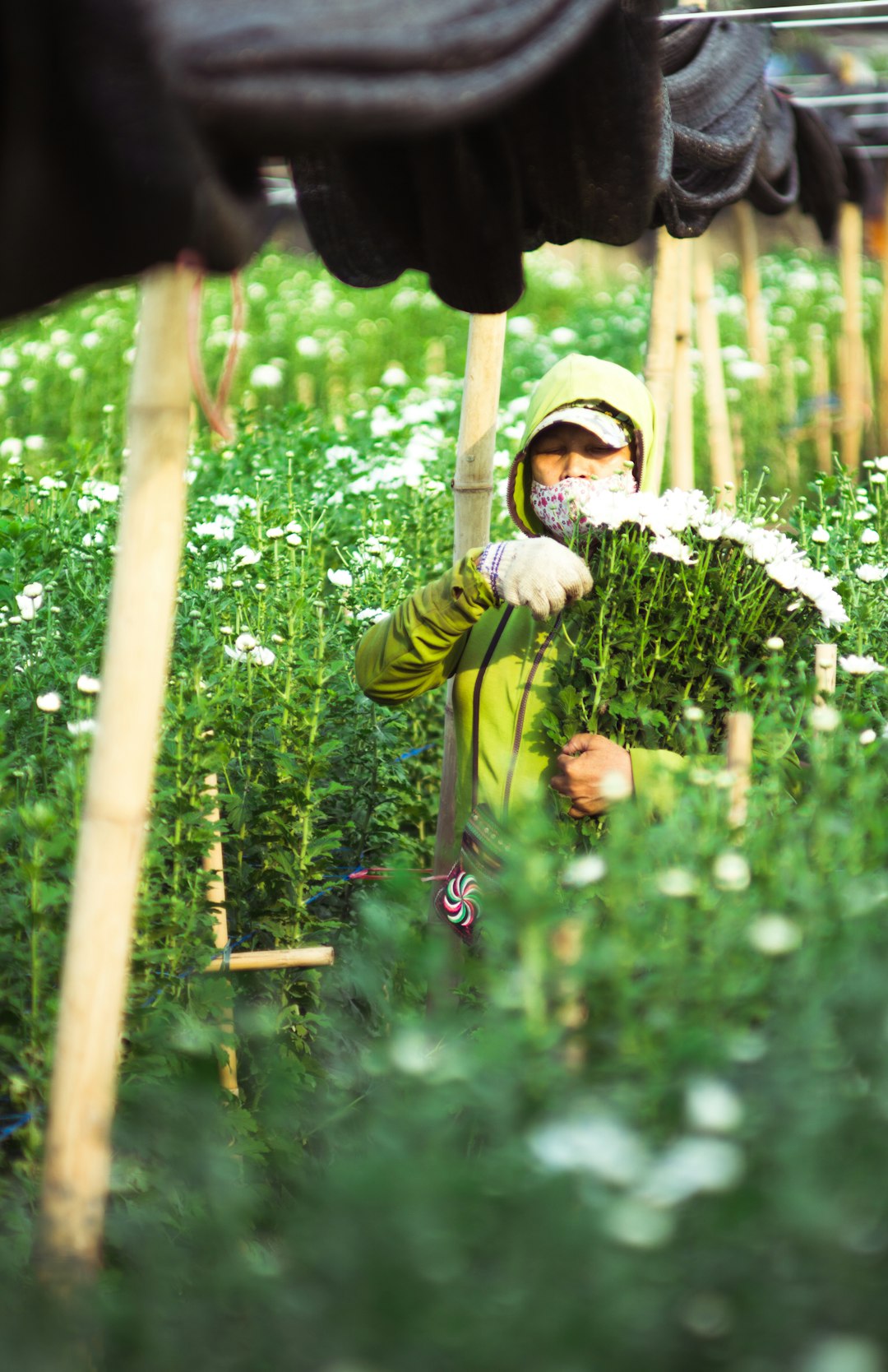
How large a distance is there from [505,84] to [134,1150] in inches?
58.5

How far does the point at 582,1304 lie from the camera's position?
1.07 m

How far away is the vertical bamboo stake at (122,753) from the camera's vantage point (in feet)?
5.00

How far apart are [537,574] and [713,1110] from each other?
1.17 meters

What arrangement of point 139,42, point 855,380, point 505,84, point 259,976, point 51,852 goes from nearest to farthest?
point 139,42, point 505,84, point 51,852, point 259,976, point 855,380

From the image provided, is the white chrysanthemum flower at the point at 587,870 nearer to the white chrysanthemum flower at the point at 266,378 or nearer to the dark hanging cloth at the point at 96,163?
the dark hanging cloth at the point at 96,163

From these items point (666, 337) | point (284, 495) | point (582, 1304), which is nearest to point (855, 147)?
point (666, 337)

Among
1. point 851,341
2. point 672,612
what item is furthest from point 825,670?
point 851,341

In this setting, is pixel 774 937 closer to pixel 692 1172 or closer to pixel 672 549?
pixel 692 1172

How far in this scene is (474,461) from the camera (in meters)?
2.89

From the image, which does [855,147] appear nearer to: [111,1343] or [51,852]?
[51,852]

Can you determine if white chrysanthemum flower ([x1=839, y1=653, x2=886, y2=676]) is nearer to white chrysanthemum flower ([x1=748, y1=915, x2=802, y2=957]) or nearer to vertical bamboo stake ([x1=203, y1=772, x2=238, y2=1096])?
white chrysanthemum flower ([x1=748, y1=915, x2=802, y2=957])

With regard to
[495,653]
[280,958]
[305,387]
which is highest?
[495,653]

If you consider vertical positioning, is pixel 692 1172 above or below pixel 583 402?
below

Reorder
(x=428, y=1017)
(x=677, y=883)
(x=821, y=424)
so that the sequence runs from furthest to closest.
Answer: (x=821, y=424)
(x=428, y=1017)
(x=677, y=883)
